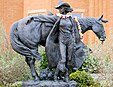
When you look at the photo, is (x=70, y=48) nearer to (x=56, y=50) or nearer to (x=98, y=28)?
(x=56, y=50)

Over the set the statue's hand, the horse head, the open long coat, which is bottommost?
the statue's hand

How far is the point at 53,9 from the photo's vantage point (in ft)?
64.1

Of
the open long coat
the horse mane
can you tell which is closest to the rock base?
the open long coat

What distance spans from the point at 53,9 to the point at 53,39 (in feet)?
40.4

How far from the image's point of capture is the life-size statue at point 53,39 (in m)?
7.19

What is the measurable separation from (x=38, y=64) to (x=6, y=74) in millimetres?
1009

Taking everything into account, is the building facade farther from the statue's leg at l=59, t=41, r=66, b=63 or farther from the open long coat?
the statue's leg at l=59, t=41, r=66, b=63

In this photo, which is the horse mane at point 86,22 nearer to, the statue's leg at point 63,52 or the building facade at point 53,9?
the statue's leg at point 63,52

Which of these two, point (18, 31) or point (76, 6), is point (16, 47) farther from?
point (76, 6)

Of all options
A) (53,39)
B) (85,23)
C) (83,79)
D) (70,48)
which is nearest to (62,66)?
(70,48)

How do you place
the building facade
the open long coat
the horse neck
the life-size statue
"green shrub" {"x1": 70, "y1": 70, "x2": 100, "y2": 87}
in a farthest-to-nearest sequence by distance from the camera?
the building facade, "green shrub" {"x1": 70, "y1": 70, "x2": 100, "y2": 87}, the horse neck, the open long coat, the life-size statue

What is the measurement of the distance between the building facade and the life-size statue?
10.4 m

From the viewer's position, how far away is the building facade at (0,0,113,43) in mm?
18953

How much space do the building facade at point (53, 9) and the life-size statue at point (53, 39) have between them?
34.1 ft
